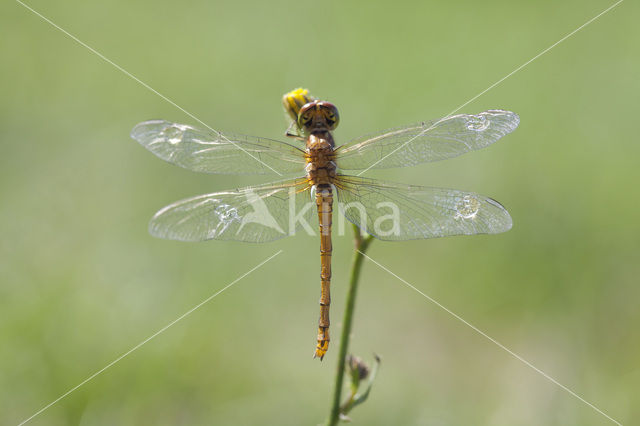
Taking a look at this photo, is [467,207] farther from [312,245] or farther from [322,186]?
[312,245]

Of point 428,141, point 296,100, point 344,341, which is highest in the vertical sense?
point 296,100

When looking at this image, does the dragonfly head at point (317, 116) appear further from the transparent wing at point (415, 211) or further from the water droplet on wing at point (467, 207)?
the water droplet on wing at point (467, 207)

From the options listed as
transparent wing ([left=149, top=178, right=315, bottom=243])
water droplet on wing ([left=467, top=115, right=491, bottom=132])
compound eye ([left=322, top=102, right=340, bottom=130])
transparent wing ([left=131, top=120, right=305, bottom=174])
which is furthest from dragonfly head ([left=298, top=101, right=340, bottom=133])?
water droplet on wing ([left=467, top=115, right=491, bottom=132])

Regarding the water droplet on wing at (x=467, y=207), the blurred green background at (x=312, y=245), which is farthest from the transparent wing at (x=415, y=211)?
the blurred green background at (x=312, y=245)

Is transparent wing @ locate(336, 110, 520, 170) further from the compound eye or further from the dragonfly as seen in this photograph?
the compound eye

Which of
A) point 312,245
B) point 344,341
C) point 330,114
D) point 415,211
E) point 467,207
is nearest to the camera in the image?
point 344,341

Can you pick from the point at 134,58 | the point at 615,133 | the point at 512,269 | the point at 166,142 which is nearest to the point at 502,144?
the point at 615,133

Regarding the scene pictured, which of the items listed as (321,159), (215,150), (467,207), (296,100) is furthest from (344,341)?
(296,100)
